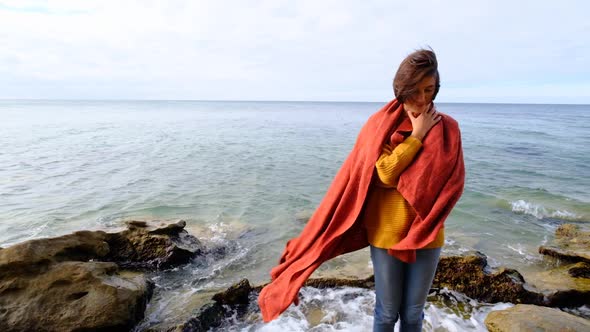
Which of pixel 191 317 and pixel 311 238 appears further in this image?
pixel 191 317

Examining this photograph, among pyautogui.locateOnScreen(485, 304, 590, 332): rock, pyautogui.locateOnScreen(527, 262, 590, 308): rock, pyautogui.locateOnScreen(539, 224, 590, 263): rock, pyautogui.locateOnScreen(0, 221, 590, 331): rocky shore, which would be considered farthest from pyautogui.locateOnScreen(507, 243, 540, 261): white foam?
pyautogui.locateOnScreen(485, 304, 590, 332): rock

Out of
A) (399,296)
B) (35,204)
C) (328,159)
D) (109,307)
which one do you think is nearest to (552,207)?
(328,159)

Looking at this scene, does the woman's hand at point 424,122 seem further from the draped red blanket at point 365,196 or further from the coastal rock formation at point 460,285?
the coastal rock formation at point 460,285

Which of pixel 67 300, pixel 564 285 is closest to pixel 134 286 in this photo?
pixel 67 300

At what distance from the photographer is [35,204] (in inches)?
412

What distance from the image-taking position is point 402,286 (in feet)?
8.44

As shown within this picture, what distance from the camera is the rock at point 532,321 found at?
13.0 feet

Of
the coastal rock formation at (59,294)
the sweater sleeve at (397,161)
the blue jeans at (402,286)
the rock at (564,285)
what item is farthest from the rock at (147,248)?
the rock at (564,285)

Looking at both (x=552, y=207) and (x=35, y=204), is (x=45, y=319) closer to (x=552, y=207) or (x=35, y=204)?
(x=35, y=204)

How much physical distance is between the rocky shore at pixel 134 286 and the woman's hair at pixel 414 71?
10.5 feet

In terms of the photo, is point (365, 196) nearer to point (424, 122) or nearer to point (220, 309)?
point (424, 122)

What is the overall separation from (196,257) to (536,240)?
7.20 metres

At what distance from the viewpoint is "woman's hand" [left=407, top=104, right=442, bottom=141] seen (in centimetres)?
235

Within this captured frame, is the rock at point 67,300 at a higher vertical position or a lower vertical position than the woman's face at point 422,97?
lower
